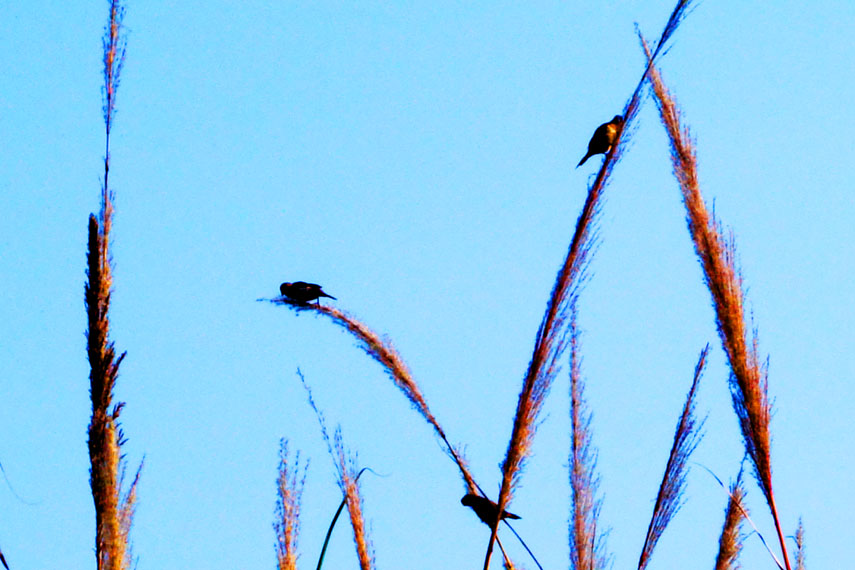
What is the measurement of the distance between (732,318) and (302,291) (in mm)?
2148

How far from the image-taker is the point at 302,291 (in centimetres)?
425

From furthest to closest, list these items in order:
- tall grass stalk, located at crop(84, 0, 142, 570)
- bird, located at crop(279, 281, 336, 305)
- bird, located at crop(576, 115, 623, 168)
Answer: bird, located at crop(576, 115, 623, 168), bird, located at crop(279, 281, 336, 305), tall grass stalk, located at crop(84, 0, 142, 570)

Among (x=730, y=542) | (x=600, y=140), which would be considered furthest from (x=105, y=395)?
(x=600, y=140)

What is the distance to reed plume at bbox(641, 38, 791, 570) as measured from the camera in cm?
236

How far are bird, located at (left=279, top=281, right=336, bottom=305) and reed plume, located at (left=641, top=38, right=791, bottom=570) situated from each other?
194cm

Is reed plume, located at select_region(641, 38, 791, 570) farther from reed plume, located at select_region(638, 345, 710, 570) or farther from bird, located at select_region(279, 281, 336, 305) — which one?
→ bird, located at select_region(279, 281, 336, 305)

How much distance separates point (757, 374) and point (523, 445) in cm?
57

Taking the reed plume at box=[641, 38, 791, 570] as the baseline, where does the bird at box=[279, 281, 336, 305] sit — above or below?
above

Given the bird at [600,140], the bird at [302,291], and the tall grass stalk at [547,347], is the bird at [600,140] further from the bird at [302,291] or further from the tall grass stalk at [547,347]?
the tall grass stalk at [547,347]

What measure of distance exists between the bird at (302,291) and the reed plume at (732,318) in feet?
6.35

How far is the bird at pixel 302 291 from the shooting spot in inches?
165

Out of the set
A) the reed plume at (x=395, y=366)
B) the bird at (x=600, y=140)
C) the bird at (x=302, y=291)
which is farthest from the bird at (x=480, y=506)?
the bird at (x=600, y=140)

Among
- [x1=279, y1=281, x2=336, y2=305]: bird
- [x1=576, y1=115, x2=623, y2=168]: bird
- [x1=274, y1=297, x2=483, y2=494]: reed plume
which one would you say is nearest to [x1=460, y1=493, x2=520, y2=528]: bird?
[x1=274, y1=297, x2=483, y2=494]: reed plume

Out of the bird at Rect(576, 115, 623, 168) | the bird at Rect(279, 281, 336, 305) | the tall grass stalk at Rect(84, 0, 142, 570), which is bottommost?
the tall grass stalk at Rect(84, 0, 142, 570)
